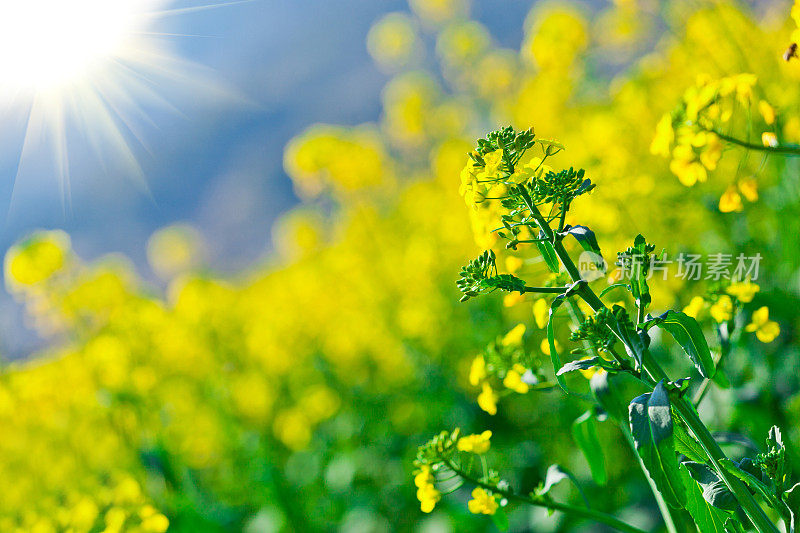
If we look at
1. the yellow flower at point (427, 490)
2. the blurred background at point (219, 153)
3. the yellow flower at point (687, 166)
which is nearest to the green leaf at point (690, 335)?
the yellow flower at point (687, 166)

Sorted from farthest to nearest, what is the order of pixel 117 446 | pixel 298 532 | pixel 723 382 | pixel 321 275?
pixel 321 275 < pixel 117 446 < pixel 298 532 < pixel 723 382

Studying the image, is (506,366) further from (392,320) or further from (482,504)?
(392,320)

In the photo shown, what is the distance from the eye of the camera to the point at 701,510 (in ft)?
3.50

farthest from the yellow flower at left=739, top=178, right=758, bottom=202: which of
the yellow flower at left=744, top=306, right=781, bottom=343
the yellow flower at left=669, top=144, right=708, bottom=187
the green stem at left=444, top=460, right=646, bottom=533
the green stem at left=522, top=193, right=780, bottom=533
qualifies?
the green stem at left=444, top=460, right=646, bottom=533

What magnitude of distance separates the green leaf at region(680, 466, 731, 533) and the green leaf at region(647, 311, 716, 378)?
171 mm

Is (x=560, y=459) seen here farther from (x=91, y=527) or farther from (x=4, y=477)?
(x=4, y=477)

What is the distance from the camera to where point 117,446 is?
4.46 m

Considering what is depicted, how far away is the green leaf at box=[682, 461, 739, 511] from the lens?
3.39 ft

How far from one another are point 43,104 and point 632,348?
755 centimetres

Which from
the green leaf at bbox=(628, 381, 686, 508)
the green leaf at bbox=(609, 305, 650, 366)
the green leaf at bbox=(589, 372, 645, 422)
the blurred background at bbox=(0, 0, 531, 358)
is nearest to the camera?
the green leaf at bbox=(628, 381, 686, 508)

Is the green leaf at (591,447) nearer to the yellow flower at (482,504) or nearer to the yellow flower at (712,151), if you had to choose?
the yellow flower at (482,504)

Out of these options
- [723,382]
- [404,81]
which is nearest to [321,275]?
[404,81]

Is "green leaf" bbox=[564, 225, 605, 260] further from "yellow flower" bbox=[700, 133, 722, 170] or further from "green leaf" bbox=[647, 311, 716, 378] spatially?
"yellow flower" bbox=[700, 133, 722, 170]

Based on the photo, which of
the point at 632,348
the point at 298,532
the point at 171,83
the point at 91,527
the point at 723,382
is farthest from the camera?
the point at 171,83
